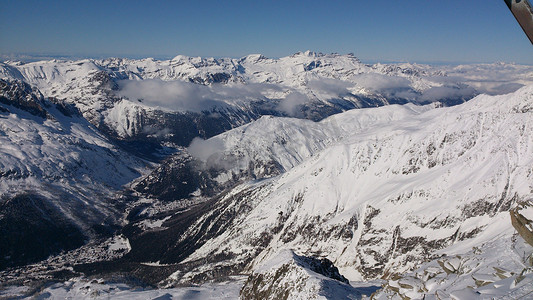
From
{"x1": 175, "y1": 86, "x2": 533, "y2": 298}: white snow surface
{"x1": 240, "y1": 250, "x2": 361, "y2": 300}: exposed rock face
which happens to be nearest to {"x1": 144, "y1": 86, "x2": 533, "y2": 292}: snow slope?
{"x1": 175, "y1": 86, "x2": 533, "y2": 298}: white snow surface

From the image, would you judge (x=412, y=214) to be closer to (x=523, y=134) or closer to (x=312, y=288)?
(x=523, y=134)

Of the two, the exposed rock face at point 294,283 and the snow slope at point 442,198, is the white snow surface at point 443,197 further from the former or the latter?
the exposed rock face at point 294,283

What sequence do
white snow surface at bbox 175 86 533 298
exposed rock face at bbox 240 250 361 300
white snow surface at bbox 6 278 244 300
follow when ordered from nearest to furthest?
exposed rock face at bbox 240 250 361 300, white snow surface at bbox 6 278 244 300, white snow surface at bbox 175 86 533 298

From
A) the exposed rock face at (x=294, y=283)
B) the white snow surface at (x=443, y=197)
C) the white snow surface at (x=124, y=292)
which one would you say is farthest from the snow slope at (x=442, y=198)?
the exposed rock face at (x=294, y=283)

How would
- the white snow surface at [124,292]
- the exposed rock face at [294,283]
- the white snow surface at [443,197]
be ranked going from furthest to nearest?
the white snow surface at [443,197]
the white snow surface at [124,292]
the exposed rock face at [294,283]

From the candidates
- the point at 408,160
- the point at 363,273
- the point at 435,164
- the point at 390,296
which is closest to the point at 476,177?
the point at 435,164

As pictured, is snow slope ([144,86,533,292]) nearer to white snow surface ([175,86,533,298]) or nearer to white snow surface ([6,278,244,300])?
white snow surface ([175,86,533,298])

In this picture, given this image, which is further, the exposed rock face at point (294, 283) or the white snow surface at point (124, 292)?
the white snow surface at point (124, 292)

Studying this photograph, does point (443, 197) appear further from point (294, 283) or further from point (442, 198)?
point (294, 283)

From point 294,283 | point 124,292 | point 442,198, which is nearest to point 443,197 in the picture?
point 442,198

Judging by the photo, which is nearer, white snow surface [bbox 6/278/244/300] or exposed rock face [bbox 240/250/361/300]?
exposed rock face [bbox 240/250/361/300]

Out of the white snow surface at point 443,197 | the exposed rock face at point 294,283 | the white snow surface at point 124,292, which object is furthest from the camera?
the white snow surface at point 443,197
